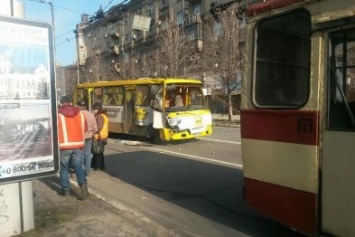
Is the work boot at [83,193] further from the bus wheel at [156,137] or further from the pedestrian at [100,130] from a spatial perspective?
the bus wheel at [156,137]

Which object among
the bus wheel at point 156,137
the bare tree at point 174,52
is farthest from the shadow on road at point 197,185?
the bare tree at point 174,52

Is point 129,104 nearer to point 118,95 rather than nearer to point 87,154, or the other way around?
point 118,95

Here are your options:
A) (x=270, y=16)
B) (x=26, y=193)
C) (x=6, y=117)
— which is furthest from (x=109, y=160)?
(x=270, y=16)

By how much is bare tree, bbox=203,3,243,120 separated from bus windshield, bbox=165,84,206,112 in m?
11.3

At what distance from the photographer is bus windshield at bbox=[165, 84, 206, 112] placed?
1531 centimetres

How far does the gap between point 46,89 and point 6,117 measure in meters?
0.61

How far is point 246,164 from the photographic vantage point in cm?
518

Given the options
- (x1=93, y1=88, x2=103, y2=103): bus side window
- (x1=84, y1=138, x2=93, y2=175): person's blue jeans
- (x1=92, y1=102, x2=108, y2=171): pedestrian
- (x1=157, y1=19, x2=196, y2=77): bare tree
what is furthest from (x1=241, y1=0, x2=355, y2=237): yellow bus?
(x1=157, y1=19, x2=196, y2=77): bare tree

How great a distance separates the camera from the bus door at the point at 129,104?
16.8 metres

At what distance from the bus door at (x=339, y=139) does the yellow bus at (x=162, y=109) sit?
10.8 metres

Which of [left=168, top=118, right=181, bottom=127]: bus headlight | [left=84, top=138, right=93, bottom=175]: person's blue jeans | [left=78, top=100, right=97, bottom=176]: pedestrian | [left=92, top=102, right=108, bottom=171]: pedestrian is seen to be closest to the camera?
[left=78, top=100, right=97, bottom=176]: pedestrian

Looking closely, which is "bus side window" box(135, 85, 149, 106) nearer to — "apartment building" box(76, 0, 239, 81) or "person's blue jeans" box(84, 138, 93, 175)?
"person's blue jeans" box(84, 138, 93, 175)

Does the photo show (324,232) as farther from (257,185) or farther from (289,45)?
(289,45)

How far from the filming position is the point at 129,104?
55.7 ft
